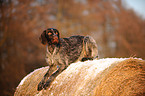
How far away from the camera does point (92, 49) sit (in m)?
4.57

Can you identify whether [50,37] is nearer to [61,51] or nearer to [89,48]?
[61,51]

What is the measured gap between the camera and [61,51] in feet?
13.3

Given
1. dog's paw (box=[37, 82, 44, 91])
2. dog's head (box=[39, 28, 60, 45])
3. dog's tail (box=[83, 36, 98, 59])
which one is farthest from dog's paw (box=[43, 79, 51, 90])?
dog's tail (box=[83, 36, 98, 59])

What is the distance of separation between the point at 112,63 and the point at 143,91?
3.19 ft

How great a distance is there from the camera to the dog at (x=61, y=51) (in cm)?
387

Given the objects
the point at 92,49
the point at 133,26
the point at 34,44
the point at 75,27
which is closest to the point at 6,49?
the point at 34,44

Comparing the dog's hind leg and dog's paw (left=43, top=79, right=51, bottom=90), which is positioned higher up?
the dog's hind leg

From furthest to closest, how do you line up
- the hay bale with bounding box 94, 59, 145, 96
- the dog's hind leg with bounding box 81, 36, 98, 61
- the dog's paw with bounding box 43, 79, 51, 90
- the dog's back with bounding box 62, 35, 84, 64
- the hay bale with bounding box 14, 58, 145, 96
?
the dog's hind leg with bounding box 81, 36, 98, 61 < the dog's back with bounding box 62, 35, 84, 64 < the dog's paw with bounding box 43, 79, 51, 90 < the hay bale with bounding box 94, 59, 145, 96 < the hay bale with bounding box 14, 58, 145, 96

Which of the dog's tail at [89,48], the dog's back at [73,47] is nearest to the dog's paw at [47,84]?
the dog's back at [73,47]

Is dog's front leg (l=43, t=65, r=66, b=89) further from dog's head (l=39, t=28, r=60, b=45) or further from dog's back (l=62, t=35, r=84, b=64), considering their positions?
dog's head (l=39, t=28, r=60, b=45)

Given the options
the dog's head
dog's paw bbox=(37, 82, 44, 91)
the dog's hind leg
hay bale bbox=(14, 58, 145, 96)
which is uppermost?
the dog's head

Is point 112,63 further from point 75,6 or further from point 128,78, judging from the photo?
point 75,6

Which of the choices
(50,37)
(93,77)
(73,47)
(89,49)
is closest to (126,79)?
(93,77)

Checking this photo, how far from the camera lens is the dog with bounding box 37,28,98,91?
387 centimetres
